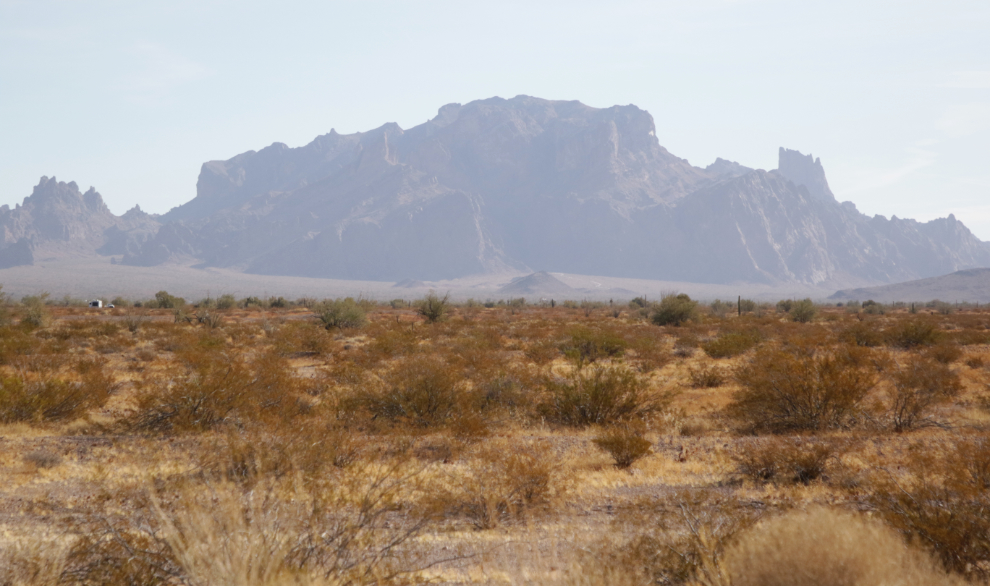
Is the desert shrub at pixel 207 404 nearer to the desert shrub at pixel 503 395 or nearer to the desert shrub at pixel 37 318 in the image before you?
the desert shrub at pixel 503 395

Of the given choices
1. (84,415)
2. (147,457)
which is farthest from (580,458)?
(84,415)

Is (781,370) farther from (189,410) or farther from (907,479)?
(189,410)

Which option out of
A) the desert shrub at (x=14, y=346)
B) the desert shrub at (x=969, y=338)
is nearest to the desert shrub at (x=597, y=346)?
the desert shrub at (x=969, y=338)

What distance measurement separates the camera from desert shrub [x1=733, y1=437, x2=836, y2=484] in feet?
24.9

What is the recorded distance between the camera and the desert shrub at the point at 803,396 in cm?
1072

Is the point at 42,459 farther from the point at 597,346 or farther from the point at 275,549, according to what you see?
the point at 597,346

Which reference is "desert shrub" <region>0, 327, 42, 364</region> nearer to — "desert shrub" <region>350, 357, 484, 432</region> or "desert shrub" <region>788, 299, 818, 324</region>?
"desert shrub" <region>350, 357, 484, 432</region>

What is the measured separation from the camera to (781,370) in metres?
11.3

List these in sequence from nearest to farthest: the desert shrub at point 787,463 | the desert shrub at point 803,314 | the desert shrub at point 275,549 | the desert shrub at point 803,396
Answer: the desert shrub at point 275,549 < the desert shrub at point 787,463 < the desert shrub at point 803,396 < the desert shrub at point 803,314

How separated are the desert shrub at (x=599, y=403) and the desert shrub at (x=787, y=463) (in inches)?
152

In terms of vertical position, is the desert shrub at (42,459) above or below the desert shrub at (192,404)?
below

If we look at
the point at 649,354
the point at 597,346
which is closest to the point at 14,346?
the point at 597,346

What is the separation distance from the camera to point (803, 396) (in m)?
10.9

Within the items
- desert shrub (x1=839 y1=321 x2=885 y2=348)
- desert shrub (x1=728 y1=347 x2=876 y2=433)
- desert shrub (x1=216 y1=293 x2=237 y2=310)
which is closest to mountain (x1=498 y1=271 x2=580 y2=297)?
desert shrub (x1=216 y1=293 x2=237 y2=310)
